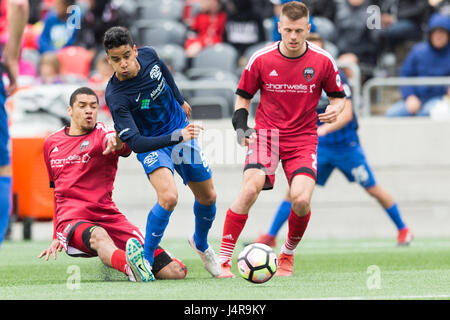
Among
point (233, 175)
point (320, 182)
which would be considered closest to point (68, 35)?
point (233, 175)

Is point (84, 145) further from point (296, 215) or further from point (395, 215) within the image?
point (395, 215)

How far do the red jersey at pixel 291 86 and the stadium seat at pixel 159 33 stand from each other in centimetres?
798

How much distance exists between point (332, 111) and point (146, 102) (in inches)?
58.8

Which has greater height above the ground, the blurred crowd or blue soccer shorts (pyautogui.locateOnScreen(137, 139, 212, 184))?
the blurred crowd

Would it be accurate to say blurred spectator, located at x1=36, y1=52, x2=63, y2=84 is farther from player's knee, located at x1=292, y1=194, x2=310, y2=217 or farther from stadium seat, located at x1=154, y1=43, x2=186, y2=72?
player's knee, located at x1=292, y1=194, x2=310, y2=217

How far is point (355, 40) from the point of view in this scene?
14219 mm

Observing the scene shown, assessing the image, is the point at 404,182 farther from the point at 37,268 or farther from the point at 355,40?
the point at 37,268

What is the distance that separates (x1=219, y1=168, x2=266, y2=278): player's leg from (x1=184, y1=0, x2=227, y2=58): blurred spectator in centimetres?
798

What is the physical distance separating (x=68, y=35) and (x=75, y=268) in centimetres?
767

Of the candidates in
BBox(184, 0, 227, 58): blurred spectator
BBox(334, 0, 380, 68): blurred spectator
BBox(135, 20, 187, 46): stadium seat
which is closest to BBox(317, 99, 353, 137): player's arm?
BBox(334, 0, 380, 68): blurred spectator

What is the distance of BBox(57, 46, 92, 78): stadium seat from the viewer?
1507cm

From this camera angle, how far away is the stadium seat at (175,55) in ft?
47.7

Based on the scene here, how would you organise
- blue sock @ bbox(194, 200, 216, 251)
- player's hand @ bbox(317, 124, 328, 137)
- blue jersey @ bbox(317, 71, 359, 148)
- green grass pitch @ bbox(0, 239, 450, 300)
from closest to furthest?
green grass pitch @ bbox(0, 239, 450, 300) → blue sock @ bbox(194, 200, 216, 251) → player's hand @ bbox(317, 124, 328, 137) → blue jersey @ bbox(317, 71, 359, 148)

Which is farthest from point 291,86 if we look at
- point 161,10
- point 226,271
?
point 161,10
